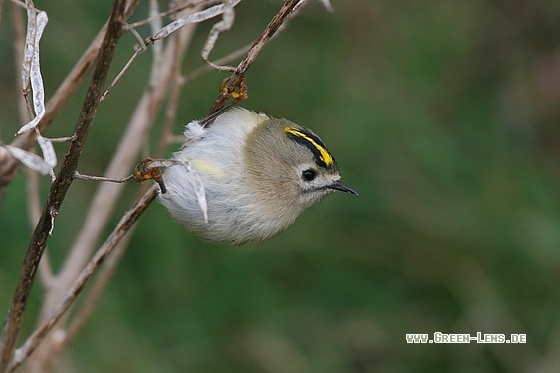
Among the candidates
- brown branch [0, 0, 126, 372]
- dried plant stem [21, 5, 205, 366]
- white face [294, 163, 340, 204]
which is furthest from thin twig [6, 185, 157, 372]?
white face [294, 163, 340, 204]

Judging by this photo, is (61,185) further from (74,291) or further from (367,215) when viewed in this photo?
(367,215)

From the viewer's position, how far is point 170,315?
3.58 m

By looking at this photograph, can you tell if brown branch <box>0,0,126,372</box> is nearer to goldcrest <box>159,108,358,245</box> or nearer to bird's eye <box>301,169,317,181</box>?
goldcrest <box>159,108,358,245</box>

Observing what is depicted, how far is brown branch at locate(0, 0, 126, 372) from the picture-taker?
132 centimetres

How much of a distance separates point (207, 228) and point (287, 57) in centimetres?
232

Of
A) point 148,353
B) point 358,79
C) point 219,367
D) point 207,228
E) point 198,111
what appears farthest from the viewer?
point 358,79

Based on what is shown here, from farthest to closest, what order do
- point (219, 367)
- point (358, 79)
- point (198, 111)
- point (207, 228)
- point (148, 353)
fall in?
point (358, 79) → point (198, 111) → point (219, 367) → point (148, 353) → point (207, 228)

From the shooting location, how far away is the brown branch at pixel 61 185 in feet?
4.33

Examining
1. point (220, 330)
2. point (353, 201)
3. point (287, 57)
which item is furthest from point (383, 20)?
point (220, 330)

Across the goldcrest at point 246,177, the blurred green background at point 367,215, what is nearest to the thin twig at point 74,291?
the goldcrest at point 246,177

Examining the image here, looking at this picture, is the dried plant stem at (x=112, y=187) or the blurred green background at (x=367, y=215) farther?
the blurred green background at (x=367, y=215)

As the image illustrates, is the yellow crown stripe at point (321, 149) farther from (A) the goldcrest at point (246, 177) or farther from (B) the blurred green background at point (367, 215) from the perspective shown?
(B) the blurred green background at point (367, 215)

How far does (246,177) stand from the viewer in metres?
2.36

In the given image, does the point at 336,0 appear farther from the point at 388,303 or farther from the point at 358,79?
the point at 388,303
